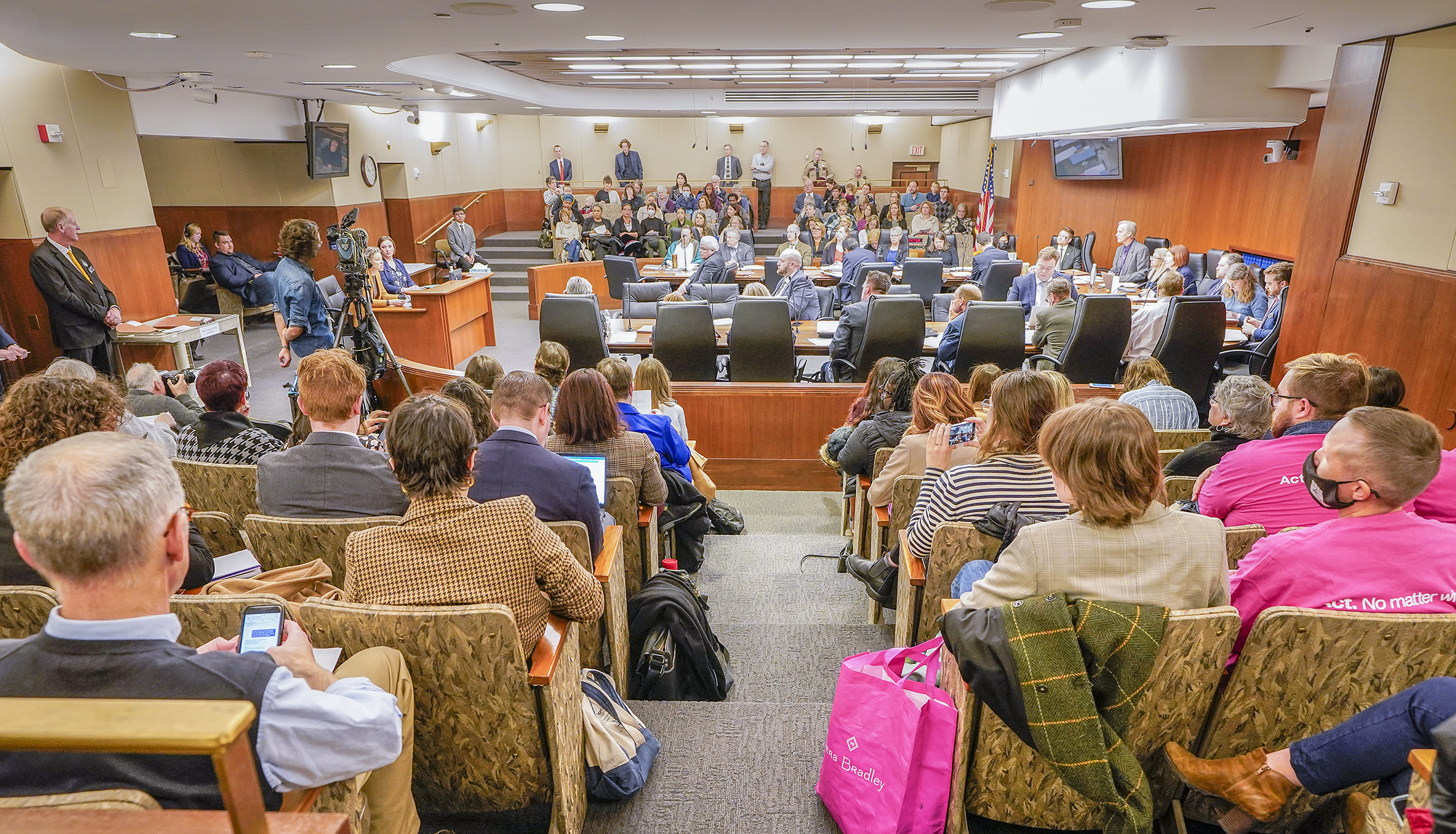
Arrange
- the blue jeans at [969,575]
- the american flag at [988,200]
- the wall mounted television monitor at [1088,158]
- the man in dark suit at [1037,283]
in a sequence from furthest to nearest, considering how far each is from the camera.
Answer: the american flag at [988,200] → the wall mounted television monitor at [1088,158] → the man in dark suit at [1037,283] → the blue jeans at [969,575]

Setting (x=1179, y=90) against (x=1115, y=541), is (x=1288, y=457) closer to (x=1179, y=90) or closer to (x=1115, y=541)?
(x=1115, y=541)

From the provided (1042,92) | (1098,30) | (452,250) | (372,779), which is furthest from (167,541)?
(452,250)

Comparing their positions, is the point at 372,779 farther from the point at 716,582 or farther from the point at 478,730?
the point at 716,582

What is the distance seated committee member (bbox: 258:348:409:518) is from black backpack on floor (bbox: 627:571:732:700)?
86 cm

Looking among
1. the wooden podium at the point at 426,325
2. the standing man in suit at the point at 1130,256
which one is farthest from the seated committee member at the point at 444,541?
the standing man in suit at the point at 1130,256

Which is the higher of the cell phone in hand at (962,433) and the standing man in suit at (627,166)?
the standing man in suit at (627,166)

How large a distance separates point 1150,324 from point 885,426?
3.38m

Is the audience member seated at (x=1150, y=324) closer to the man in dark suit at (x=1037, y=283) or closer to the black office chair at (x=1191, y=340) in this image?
the black office chair at (x=1191, y=340)

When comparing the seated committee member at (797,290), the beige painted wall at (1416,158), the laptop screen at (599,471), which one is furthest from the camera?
the seated committee member at (797,290)

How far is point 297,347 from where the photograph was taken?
4.92 m

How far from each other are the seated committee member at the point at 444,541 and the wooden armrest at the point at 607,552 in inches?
18.9

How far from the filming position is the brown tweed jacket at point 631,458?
290cm

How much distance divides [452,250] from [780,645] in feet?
32.4

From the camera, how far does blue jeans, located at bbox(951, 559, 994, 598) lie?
1.99m
